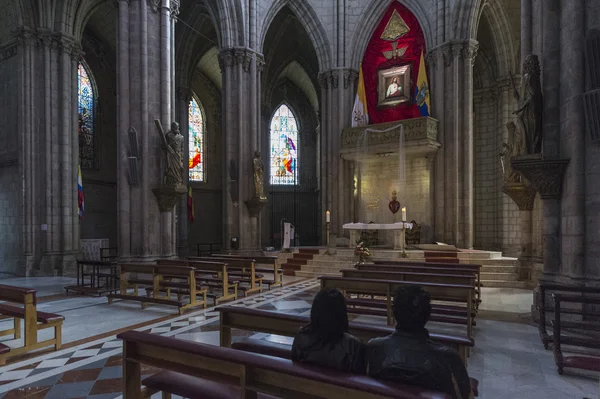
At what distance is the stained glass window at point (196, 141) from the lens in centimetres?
2620

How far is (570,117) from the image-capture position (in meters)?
6.52

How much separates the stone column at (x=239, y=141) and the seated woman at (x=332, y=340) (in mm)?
14602

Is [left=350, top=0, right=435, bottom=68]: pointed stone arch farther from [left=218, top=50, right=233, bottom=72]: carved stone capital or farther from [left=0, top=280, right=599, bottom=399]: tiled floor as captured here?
[left=0, top=280, right=599, bottom=399]: tiled floor

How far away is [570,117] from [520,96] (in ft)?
3.28

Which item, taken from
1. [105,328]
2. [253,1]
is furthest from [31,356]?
[253,1]

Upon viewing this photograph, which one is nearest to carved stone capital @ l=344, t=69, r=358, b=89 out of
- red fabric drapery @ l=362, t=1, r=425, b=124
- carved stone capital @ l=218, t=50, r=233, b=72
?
red fabric drapery @ l=362, t=1, r=425, b=124

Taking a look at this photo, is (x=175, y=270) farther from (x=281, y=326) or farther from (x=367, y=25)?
(x=367, y=25)

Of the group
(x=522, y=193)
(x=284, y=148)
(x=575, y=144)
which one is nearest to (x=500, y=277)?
(x=522, y=193)

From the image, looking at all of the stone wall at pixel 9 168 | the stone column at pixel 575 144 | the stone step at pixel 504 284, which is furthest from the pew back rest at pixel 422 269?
the stone wall at pixel 9 168

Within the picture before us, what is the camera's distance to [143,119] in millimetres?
11336

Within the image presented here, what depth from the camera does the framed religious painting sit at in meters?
18.5

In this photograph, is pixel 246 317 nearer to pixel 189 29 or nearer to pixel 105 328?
pixel 105 328

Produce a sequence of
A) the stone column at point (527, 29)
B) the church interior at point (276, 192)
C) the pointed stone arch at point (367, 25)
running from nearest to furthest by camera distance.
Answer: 1. the church interior at point (276, 192)
2. the stone column at point (527, 29)
3. the pointed stone arch at point (367, 25)

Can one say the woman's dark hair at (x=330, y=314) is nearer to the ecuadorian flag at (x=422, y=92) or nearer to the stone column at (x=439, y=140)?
the stone column at (x=439, y=140)
